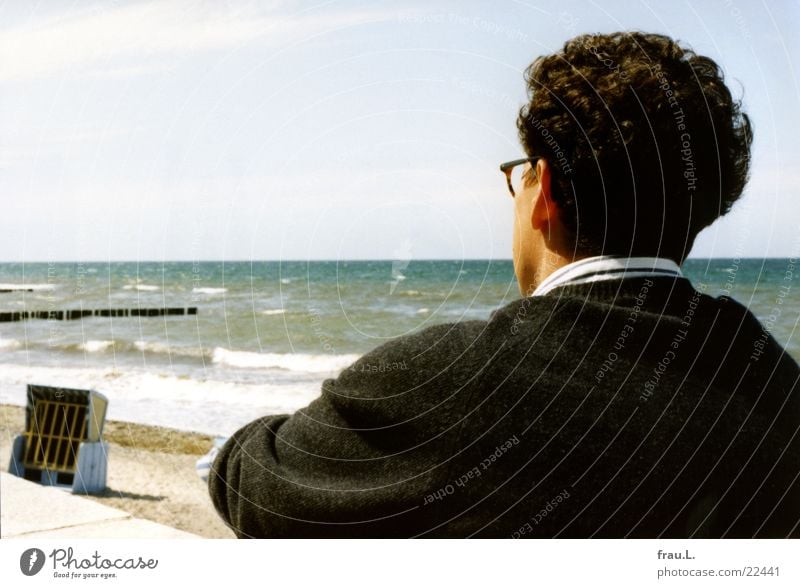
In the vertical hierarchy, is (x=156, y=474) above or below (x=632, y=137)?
below

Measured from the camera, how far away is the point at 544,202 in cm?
122

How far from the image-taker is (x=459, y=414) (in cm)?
106

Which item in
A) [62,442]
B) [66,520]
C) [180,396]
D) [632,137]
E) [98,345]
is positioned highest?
[632,137]

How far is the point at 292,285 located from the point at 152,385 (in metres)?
11.7

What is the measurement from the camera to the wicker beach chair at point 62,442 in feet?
A: 14.1

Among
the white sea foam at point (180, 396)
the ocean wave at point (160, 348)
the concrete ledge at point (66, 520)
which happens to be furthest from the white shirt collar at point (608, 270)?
the ocean wave at point (160, 348)

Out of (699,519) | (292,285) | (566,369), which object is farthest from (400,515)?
(292,285)

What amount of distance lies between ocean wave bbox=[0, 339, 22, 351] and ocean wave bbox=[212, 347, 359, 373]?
2.60m

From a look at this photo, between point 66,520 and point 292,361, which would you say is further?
point 292,361

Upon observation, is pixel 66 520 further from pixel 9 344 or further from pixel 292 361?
pixel 9 344

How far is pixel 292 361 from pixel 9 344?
4.23 m

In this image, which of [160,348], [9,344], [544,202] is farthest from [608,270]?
[160,348]

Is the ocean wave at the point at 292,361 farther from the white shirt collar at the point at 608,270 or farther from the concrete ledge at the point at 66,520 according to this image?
the white shirt collar at the point at 608,270

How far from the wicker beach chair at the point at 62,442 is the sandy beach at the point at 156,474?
0.20 meters
